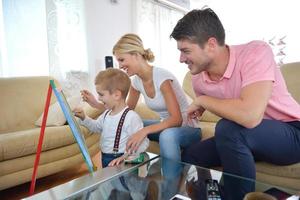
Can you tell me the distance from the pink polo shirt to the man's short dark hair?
12 centimetres

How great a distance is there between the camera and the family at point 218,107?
33.7 inches

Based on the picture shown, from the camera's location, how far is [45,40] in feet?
6.91

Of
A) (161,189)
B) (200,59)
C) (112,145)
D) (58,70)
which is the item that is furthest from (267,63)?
(58,70)

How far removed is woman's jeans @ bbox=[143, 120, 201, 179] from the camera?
3.18 ft

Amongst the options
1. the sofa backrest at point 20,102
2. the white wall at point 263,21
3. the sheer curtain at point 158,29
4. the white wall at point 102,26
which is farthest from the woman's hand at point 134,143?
the white wall at point 263,21

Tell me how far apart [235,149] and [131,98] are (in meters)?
0.76

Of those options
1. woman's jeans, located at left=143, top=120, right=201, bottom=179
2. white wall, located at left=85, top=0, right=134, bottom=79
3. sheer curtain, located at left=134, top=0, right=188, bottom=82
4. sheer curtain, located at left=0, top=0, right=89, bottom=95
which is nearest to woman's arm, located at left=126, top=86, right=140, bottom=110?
woman's jeans, located at left=143, top=120, right=201, bottom=179

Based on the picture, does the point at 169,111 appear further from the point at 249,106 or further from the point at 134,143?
the point at 249,106

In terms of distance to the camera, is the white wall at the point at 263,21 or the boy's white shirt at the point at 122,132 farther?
the white wall at the point at 263,21

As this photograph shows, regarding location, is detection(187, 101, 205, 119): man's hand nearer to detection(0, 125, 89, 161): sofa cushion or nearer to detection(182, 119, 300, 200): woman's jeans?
detection(182, 119, 300, 200): woman's jeans

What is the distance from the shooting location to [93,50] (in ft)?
8.23

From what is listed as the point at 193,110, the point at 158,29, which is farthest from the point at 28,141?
the point at 158,29

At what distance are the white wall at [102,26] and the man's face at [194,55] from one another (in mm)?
1686

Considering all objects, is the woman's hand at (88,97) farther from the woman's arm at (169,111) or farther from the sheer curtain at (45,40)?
the sheer curtain at (45,40)
